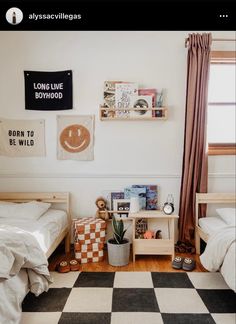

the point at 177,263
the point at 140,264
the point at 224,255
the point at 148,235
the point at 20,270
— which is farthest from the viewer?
the point at 148,235

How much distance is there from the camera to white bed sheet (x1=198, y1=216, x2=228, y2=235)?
2.40 m

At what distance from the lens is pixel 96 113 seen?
2.93 m

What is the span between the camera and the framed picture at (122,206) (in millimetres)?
2908

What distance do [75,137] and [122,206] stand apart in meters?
0.84

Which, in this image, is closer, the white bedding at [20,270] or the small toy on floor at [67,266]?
the white bedding at [20,270]

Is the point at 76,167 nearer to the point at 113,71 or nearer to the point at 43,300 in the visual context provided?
the point at 113,71

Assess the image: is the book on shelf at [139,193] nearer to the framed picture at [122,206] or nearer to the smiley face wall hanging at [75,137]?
the framed picture at [122,206]

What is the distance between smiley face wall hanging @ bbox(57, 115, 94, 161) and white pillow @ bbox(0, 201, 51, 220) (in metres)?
0.59

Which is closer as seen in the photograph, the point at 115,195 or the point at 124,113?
the point at 124,113

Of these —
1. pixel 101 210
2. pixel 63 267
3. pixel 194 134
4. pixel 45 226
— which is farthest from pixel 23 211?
pixel 194 134
